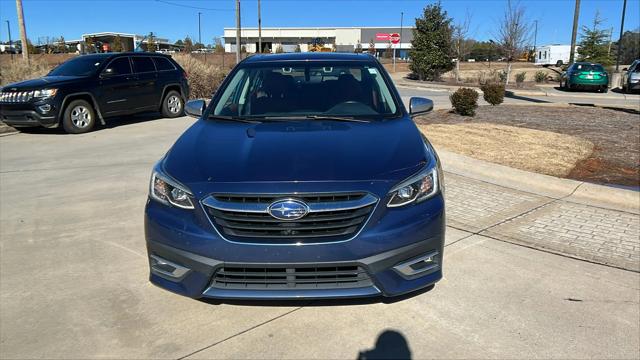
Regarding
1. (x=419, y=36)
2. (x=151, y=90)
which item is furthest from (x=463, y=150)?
(x=419, y=36)

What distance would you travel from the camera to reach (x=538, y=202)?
5852 mm

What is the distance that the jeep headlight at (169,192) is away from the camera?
2986 millimetres

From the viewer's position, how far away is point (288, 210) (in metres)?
2.79

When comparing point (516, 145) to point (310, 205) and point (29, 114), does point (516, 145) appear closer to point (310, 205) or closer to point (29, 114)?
point (310, 205)

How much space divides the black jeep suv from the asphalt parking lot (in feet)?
21.5

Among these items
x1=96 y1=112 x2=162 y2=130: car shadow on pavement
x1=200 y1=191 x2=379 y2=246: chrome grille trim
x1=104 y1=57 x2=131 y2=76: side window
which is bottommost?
Result: x1=96 y1=112 x2=162 y2=130: car shadow on pavement

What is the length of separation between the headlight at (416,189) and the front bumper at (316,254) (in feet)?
0.18

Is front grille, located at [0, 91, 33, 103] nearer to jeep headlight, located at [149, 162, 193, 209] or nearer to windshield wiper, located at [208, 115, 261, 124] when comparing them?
windshield wiper, located at [208, 115, 261, 124]

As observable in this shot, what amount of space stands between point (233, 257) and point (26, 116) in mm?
9712

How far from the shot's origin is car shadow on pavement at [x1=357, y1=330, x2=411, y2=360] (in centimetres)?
290

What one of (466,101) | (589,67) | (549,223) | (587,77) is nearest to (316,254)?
(549,223)

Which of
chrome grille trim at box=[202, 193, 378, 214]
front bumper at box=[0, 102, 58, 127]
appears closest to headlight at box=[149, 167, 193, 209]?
chrome grille trim at box=[202, 193, 378, 214]

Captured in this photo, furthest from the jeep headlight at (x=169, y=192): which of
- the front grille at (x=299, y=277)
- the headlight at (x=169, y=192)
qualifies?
→ the front grille at (x=299, y=277)

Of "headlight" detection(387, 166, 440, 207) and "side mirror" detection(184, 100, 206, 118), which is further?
"side mirror" detection(184, 100, 206, 118)
